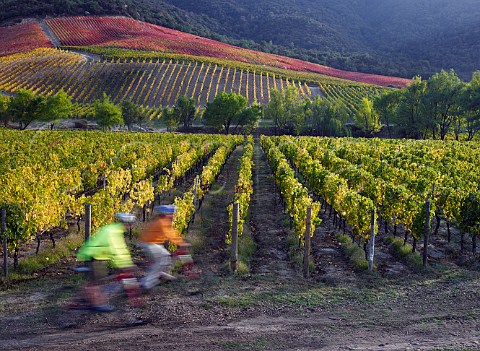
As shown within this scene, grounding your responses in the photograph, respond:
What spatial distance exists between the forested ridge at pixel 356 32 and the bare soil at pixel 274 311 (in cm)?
12119

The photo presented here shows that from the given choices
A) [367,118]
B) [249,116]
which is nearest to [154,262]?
[249,116]

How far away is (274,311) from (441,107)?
53.8 meters

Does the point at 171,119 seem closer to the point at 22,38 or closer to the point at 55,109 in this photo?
the point at 55,109

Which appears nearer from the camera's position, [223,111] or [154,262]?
[154,262]

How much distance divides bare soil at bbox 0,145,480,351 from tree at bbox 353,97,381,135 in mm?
55607

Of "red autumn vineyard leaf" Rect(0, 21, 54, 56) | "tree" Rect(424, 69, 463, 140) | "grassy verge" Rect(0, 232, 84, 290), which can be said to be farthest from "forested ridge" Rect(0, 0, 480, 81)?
"grassy verge" Rect(0, 232, 84, 290)

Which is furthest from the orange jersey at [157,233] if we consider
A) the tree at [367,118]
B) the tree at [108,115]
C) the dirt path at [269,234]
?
the tree at [367,118]

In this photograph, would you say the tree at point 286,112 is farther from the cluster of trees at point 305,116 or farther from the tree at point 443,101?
the tree at point 443,101

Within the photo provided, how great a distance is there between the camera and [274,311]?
26.4 ft

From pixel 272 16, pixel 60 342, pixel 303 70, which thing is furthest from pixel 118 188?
pixel 272 16

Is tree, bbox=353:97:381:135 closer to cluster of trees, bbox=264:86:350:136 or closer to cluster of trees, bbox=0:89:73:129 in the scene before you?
cluster of trees, bbox=264:86:350:136

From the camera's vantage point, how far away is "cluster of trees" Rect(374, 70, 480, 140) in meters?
51.8

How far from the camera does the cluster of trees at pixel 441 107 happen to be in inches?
2040

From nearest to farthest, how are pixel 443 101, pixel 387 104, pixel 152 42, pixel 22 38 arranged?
pixel 443 101, pixel 387 104, pixel 22 38, pixel 152 42
